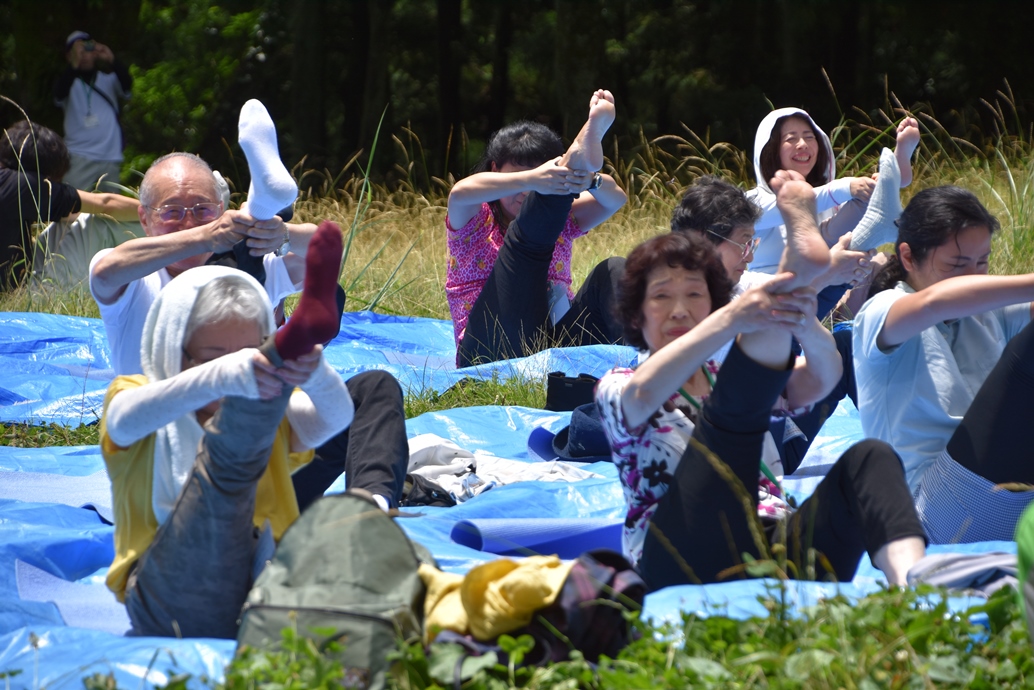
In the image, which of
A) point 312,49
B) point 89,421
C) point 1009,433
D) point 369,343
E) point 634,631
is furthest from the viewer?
point 312,49

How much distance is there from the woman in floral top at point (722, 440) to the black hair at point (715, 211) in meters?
1.40

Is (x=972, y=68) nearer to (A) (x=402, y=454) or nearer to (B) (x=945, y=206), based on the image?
(B) (x=945, y=206)

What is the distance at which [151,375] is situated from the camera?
95.7 inches

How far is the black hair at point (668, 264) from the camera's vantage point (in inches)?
107

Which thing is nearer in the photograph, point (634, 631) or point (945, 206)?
point (634, 631)

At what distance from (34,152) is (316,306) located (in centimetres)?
492

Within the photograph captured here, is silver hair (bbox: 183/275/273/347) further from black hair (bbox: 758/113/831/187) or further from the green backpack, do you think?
black hair (bbox: 758/113/831/187)

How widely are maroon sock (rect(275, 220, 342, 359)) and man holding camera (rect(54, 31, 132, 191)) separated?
26.2 ft

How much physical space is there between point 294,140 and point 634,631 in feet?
44.1

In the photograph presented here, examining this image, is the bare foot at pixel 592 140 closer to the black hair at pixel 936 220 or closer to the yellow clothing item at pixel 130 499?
the black hair at pixel 936 220

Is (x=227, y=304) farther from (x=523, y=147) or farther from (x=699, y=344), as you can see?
(x=523, y=147)

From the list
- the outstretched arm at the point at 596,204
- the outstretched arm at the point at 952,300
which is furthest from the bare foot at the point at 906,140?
the outstretched arm at the point at 952,300

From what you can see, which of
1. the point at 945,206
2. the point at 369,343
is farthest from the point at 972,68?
the point at 945,206

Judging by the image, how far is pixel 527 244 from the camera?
187 inches
